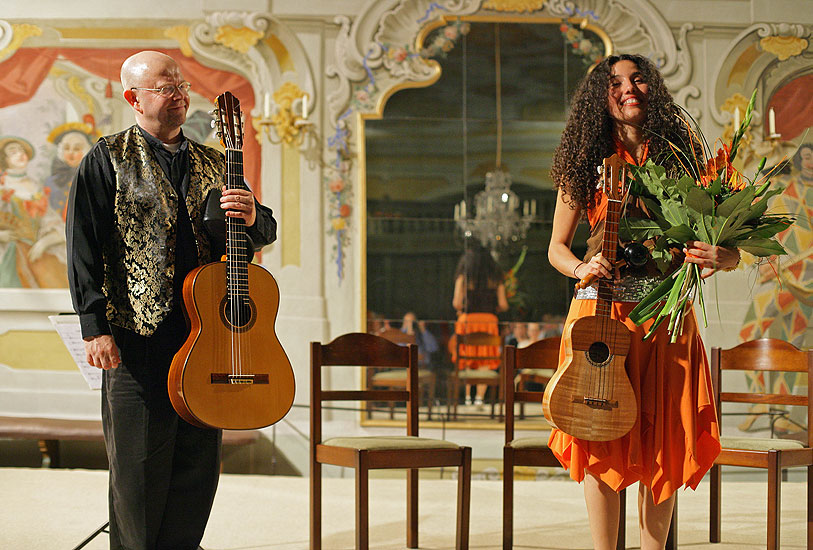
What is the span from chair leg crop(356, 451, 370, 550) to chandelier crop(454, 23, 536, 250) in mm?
2726

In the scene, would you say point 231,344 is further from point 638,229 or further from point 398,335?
point 398,335

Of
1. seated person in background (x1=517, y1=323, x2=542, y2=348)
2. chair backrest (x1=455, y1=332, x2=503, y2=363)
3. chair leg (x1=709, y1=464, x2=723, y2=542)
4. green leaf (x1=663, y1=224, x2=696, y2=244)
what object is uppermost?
green leaf (x1=663, y1=224, x2=696, y2=244)

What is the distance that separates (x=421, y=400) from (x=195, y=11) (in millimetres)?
3030

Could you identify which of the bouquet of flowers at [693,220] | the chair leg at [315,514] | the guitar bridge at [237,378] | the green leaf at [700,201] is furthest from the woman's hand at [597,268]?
the chair leg at [315,514]

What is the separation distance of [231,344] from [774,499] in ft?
6.79

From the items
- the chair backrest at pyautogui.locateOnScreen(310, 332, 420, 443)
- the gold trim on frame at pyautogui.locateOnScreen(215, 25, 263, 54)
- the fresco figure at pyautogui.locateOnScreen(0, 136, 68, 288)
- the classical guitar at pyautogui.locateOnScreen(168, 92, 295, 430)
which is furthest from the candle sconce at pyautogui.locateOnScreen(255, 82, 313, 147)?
the classical guitar at pyautogui.locateOnScreen(168, 92, 295, 430)

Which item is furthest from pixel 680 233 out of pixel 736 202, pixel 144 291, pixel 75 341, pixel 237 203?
pixel 75 341

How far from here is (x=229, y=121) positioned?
2.52m

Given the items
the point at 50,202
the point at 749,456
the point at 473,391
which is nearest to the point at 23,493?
the point at 50,202

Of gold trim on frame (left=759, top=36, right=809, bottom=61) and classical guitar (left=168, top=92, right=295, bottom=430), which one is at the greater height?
gold trim on frame (left=759, top=36, right=809, bottom=61)

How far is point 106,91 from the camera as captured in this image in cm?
543

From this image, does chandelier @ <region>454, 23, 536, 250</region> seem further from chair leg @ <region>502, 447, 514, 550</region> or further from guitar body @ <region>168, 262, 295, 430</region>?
guitar body @ <region>168, 262, 295, 430</region>

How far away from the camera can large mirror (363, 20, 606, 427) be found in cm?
543

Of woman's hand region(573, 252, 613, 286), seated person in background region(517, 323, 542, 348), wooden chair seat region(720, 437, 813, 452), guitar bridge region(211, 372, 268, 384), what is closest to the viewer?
woman's hand region(573, 252, 613, 286)
